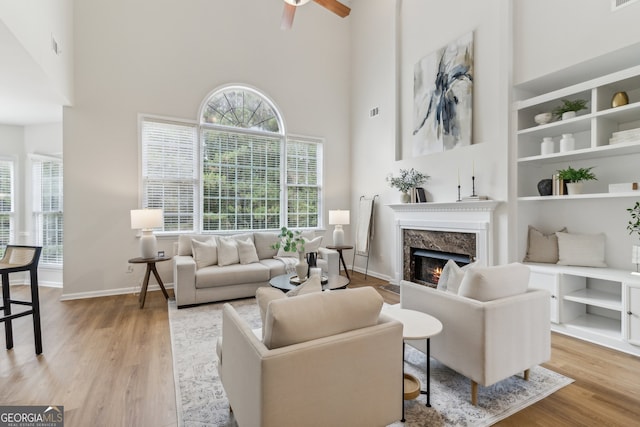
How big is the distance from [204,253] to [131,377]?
2105 mm

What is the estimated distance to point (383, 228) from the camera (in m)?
5.63

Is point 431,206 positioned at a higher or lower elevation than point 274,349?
higher

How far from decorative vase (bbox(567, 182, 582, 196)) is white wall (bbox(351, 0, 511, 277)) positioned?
0.62m

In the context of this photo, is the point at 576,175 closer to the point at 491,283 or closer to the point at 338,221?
the point at 491,283

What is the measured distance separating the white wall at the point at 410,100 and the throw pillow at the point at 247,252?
239cm

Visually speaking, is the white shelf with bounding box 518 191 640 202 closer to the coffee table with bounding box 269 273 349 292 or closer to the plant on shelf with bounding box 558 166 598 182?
the plant on shelf with bounding box 558 166 598 182

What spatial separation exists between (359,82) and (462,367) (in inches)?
223

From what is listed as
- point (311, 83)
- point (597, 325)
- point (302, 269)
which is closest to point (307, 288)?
point (302, 269)

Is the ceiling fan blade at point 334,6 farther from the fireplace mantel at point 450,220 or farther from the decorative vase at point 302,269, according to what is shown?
the decorative vase at point 302,269

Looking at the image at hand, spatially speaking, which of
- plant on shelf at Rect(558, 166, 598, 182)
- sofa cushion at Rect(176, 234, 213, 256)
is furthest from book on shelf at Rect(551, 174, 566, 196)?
sofa cushion at Rect(176, 234, 213, 256)

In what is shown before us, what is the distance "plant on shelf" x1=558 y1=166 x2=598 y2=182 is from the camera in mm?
3164

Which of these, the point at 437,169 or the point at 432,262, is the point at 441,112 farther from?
the point at 432,262

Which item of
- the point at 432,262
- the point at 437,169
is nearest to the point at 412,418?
the point at 432,262

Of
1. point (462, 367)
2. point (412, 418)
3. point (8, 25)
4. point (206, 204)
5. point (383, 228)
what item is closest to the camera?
point (412, 418)
